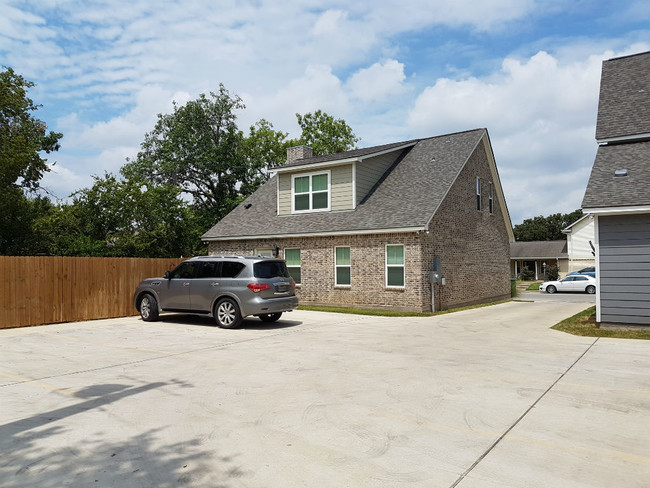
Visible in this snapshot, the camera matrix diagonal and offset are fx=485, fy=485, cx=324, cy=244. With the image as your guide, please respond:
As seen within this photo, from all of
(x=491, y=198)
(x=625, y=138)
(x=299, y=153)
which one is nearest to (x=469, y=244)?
(x=491, y=198)

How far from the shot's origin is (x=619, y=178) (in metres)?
12.4

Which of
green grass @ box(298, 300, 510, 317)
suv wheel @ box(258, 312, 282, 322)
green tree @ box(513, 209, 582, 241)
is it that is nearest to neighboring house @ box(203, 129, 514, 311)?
green grass @ box(298, 300, 510, 317)

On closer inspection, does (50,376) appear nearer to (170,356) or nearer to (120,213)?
(170,356)

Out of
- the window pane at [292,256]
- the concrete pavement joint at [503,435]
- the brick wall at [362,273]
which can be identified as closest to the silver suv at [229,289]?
the brick wall at [362,273]

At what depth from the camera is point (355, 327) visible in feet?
44.6

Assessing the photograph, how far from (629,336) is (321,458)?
9.84 meters

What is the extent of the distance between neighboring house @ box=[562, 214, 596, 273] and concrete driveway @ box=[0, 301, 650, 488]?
39.8m

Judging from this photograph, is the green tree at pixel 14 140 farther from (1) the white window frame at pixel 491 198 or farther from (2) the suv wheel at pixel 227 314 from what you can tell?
(1) the white window frame at pixel 491 198

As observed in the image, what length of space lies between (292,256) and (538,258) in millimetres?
43046

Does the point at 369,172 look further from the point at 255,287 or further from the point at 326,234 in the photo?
the point at 255,287

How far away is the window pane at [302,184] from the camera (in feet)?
72.2

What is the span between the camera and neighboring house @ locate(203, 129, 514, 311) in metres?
17.9

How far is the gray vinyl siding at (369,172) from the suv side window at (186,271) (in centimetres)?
850

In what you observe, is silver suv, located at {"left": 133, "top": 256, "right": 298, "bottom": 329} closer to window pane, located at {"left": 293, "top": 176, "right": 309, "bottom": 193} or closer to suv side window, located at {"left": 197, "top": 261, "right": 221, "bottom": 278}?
suv side window, located at {"left": 197, "top": 261, "right": 221, "bottom": 278}
